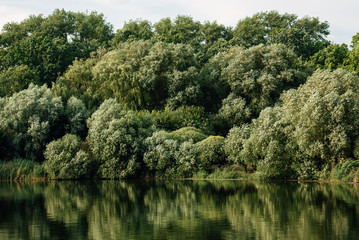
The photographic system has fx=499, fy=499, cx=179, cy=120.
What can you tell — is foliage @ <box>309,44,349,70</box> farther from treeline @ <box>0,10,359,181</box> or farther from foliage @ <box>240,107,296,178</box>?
foliage @ <box>240,107,296,178</box>

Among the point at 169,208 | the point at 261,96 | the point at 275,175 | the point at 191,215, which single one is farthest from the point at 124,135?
the point at 191,215

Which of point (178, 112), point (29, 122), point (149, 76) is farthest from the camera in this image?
point (149, 76)

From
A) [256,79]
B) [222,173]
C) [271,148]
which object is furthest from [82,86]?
[271,148]

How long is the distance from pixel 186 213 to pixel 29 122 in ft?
92.6

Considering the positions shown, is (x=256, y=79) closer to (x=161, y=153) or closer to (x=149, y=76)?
(x=149, y=76)

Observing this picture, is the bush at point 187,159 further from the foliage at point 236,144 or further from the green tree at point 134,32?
the green tree at point 134,32

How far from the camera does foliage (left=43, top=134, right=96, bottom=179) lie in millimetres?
42406

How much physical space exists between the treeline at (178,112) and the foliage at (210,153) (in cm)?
9

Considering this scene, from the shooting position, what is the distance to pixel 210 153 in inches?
1613

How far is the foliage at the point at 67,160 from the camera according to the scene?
4241 centimetres

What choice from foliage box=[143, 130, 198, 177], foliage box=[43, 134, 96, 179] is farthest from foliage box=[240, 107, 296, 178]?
foliage box=[43, 134, 96, 179]

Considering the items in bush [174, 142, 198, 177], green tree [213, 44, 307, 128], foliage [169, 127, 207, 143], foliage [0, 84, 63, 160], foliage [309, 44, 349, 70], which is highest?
foliage [309, 44, 349, 70]

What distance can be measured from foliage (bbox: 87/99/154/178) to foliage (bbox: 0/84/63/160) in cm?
450

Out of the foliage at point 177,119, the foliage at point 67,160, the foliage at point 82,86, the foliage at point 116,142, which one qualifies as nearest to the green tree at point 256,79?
the foliage at point 177,119
